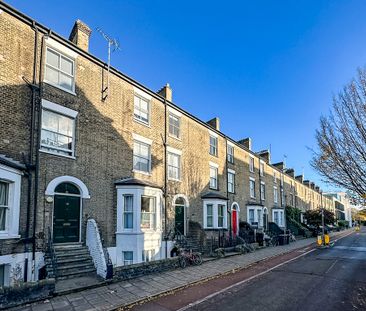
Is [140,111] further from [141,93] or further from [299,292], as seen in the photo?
[299,292]

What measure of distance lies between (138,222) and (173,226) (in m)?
4.51

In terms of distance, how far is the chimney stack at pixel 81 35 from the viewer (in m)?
14.9

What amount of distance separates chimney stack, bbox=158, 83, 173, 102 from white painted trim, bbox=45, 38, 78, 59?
7.80m

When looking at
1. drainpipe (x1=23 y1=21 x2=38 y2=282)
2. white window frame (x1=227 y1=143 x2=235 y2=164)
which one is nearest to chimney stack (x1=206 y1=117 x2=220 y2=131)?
white window frame (x1=227 y1=143 x2=235 y2=164)

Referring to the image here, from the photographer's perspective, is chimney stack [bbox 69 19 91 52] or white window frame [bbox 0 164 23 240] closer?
→ white window frame [bbox 0 164 23 240]

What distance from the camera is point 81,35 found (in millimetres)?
15070

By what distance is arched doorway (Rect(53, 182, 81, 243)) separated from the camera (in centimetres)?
1235

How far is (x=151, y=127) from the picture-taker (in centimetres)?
1838

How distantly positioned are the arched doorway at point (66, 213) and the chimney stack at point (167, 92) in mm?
10238

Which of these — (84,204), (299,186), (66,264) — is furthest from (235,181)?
(299,186)

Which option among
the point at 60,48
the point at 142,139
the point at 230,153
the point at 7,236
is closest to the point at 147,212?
the point at 142,139

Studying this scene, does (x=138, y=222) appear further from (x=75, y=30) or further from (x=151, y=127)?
(x=75, y=30)

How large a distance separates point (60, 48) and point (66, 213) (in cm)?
781

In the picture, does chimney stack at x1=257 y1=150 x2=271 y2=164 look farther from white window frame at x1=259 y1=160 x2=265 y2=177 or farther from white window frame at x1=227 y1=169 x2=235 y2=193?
white window frame at x1=227 y1=169 x2=235 y2=193
